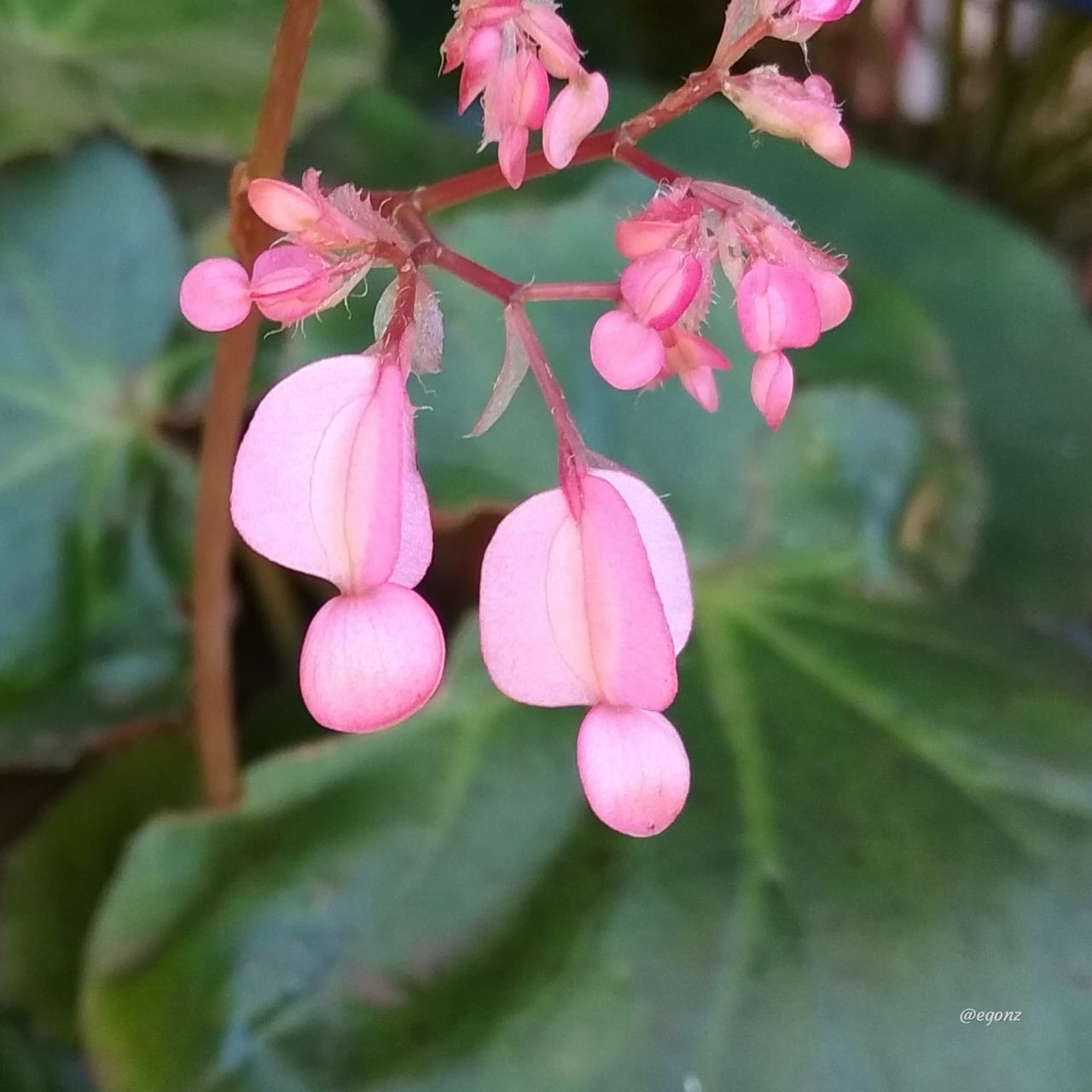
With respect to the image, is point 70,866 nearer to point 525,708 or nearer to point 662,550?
point 525,708

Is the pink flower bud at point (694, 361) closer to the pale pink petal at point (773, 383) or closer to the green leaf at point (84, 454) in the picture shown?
the pale pink petal at point (773, 383)

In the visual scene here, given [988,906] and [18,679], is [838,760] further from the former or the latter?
[18,679]

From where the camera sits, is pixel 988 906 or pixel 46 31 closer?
pixel 988 906

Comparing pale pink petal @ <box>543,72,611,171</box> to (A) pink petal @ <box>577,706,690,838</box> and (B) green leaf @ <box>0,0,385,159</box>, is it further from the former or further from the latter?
Result: (B) green leaf @ <box>0,0,385,159</box>

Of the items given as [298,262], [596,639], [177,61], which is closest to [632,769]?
[596,639]

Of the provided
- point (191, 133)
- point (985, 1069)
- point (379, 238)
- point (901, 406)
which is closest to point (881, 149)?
point (901, 406)
